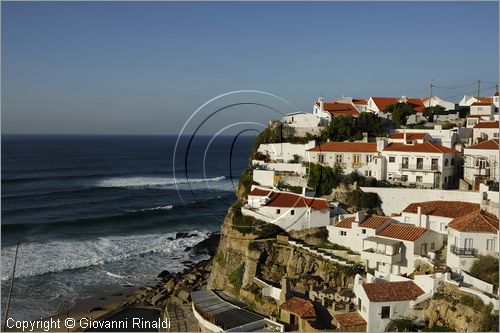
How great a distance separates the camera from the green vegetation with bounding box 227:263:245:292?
94.2 feet

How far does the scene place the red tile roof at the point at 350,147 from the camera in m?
34.5

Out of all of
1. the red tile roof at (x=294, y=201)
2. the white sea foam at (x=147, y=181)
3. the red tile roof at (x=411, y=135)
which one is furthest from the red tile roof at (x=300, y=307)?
the white sea foam at (x=147, y=181)

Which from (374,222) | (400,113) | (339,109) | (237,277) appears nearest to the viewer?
(374,222)

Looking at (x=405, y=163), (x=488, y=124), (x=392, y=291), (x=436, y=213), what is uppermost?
(x=488, y=124)

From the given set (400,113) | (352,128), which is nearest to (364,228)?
(352,128)

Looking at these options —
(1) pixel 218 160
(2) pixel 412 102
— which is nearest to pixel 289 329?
(2) pixel 412 102

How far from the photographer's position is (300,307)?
21.8m

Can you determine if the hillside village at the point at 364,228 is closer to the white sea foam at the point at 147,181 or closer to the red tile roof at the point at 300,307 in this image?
the red tile roof at the point at 300,307

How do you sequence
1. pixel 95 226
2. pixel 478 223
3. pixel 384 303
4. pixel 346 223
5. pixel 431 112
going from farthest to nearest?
pixel 95 226 → pixel 431 112 → pixel 346 223 → pixel 478 223 → pixel 384 303

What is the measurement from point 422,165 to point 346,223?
7345mm

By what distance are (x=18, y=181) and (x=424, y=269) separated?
67145 millimetres

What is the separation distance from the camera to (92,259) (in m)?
39.8

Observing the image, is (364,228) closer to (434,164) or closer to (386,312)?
(386,312)

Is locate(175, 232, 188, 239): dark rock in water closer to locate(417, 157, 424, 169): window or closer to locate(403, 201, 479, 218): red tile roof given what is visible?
locate(417, 157, 424, 169): window
